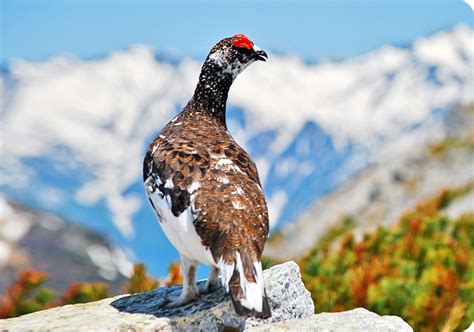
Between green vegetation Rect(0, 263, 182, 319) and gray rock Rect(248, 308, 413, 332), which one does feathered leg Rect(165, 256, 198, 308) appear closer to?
gray rock Rect(248, 308, 413, 332)

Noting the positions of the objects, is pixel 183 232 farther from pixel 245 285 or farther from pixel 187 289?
pixel 187 289

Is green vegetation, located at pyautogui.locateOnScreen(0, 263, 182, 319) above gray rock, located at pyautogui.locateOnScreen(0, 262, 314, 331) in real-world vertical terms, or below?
above

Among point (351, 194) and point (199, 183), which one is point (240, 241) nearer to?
point (199, 183)

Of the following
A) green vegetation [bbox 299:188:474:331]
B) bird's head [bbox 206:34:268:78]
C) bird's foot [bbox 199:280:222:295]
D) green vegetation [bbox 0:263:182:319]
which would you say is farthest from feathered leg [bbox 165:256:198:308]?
bird's head [bbox 206:34:268:78]

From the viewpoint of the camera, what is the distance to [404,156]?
21969 millimetres

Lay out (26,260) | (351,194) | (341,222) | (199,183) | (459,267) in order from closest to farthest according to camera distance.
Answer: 1. (199,183)
2. (459,267)
3. (341,222)
4. (351,194)
5. (26,260)

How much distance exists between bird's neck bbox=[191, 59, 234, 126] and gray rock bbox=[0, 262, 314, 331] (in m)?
1.69

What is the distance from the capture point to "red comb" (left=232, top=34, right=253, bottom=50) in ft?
19.8

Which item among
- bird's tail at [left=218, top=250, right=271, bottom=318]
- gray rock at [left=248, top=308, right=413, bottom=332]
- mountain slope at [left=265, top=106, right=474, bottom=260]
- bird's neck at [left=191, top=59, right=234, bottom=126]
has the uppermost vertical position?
mountain slope at [left=265, top=106, right=474, bottom=260]

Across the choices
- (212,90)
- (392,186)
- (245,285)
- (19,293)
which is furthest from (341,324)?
(392,186)

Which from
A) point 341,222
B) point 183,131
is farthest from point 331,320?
point 341,222

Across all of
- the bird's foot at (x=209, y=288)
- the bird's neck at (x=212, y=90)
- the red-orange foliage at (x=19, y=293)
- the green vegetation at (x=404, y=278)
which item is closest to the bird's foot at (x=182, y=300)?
the bird's foot at (x=209, y=288)

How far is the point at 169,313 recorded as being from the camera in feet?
16.8

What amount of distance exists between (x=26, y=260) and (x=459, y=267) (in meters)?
34.3
